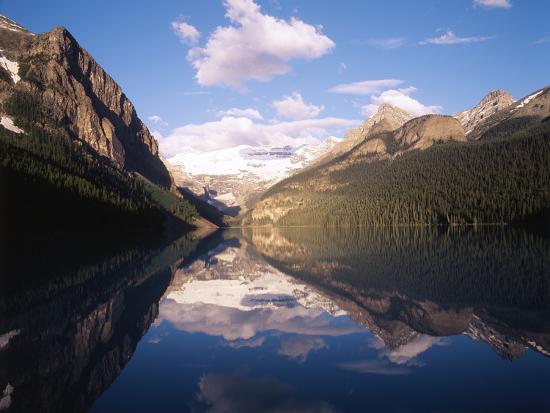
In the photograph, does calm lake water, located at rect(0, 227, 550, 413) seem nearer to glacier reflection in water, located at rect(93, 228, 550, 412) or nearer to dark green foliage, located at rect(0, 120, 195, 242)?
glacier reflection in water, located at rect(93, 228, 550, 412)

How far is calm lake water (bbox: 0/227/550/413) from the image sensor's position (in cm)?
942

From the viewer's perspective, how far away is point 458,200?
154750mm

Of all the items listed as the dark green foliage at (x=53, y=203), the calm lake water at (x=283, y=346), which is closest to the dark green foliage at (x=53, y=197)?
the dark green foliage at (x=53, y=203)

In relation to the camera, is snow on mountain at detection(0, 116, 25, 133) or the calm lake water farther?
snow on mountain at detection(0, 116, 25, 133)

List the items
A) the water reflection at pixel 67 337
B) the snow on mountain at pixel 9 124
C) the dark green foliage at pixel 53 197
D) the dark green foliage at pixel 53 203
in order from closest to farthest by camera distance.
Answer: the water reflection at pixel 67 337
the dark green foliage at pixel 53 203
the dark green foliage at pixel 53 197
the snow on mountain at pixel 9 124

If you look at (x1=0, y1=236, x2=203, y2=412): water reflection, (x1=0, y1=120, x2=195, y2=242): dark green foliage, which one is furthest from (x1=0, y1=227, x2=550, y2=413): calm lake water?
(x1=0, y1=120, x2=195, y2=242): dark green foliage

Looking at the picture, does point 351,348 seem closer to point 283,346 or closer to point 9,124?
point 283,346

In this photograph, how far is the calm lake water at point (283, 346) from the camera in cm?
942

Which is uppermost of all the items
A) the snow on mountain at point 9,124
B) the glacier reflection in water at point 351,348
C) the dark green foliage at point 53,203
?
the snow on mountain at point 9,124

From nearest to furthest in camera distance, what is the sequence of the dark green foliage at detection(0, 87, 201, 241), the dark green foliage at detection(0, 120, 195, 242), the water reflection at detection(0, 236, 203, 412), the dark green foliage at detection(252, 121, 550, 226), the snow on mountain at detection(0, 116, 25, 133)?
Answer: the water reflection at detection(0, 236, 203, 412)
the dark green foliage at detection(0, 120, 195, 242)
the dark green foliage at detection(0, 87, 201, 241)
the dark green foliage at detection(252, 121, 550, 226)
the snow on mountain at detection(0, 116, 25, 133)

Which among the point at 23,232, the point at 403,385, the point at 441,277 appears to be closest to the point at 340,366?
the point at 403,385

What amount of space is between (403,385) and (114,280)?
23245mm

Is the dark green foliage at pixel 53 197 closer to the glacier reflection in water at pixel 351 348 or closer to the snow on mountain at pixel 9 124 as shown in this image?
the snow on mountain at pixel 9 124

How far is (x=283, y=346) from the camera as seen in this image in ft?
45.9
